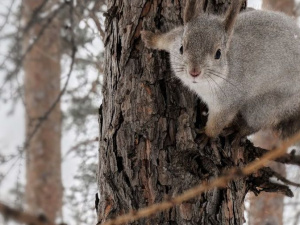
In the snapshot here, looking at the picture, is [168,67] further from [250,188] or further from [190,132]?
[250,188]

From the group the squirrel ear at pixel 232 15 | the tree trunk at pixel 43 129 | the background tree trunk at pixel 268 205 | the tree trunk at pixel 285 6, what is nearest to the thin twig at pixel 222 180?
the squirrel ear at pixel 232 15

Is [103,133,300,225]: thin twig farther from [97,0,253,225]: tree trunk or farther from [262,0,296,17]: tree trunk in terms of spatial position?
[262,0,296,17]: tree trunk

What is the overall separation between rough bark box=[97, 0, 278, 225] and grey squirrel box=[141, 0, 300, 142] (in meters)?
0.06

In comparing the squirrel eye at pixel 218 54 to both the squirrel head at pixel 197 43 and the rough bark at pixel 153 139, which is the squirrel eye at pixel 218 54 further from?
the rough bark at pixel 153 139

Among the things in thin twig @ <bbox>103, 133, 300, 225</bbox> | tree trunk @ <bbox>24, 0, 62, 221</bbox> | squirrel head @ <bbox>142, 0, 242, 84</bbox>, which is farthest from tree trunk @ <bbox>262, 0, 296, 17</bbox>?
thin twig @ <bbox>103, 133, 300, 225</bbox>

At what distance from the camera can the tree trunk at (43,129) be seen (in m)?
5.44

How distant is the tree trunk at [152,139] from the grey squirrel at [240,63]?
0.06 meters

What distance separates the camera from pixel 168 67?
2053mm

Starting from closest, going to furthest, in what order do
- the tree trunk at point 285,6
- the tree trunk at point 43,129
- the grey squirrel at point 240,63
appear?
the grey squirrel at point 240,63
the tree trunk at point 285,6
the tree trunk at point 43,129

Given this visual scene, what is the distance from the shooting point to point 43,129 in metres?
5.62

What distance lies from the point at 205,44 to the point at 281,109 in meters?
0.62

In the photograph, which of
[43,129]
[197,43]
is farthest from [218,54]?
[43,129]

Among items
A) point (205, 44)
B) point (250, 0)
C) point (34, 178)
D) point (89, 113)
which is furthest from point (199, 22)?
point (34, 178)

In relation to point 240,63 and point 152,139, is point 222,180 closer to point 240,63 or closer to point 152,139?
point 152,139
